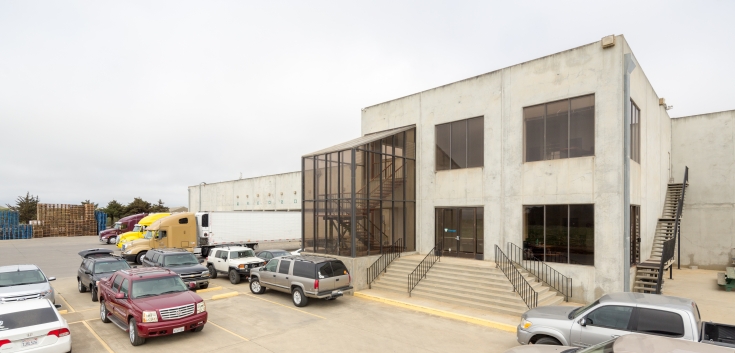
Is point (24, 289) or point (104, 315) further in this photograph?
point (24, 289)

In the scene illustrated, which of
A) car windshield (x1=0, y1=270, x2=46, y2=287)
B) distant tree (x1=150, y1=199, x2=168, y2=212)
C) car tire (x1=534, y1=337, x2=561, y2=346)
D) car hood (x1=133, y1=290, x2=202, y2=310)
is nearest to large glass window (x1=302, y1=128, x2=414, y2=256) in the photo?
car hood (x1=133, y1=290, x2=202, y2=310)

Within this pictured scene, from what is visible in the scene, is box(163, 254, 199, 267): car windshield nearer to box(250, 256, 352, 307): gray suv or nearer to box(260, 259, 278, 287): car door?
box(260, 259, 278, 287): car door

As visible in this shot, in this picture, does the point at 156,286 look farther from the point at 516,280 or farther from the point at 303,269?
the point at 516,280

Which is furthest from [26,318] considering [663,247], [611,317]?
[663,247]

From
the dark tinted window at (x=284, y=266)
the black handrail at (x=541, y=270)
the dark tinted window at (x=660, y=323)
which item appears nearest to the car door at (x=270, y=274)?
the dark tinted window at (x=284, y=266)

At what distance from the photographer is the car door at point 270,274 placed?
15.6 meters

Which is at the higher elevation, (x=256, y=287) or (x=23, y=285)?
(x=23, y=285)

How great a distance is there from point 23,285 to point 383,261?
13.4 meters

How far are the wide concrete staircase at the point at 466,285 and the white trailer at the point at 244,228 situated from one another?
579 inches

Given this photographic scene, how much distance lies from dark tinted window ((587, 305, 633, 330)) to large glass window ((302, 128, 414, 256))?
1084 centimetres

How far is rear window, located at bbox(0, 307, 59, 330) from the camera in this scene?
26.9 ft

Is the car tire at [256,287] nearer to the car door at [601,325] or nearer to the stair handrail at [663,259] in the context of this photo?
the car door at [601,325]

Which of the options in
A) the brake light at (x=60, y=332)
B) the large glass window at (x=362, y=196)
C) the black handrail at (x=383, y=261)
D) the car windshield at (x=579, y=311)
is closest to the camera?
the brake light at (x=60, y=332)

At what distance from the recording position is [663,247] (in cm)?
1501
